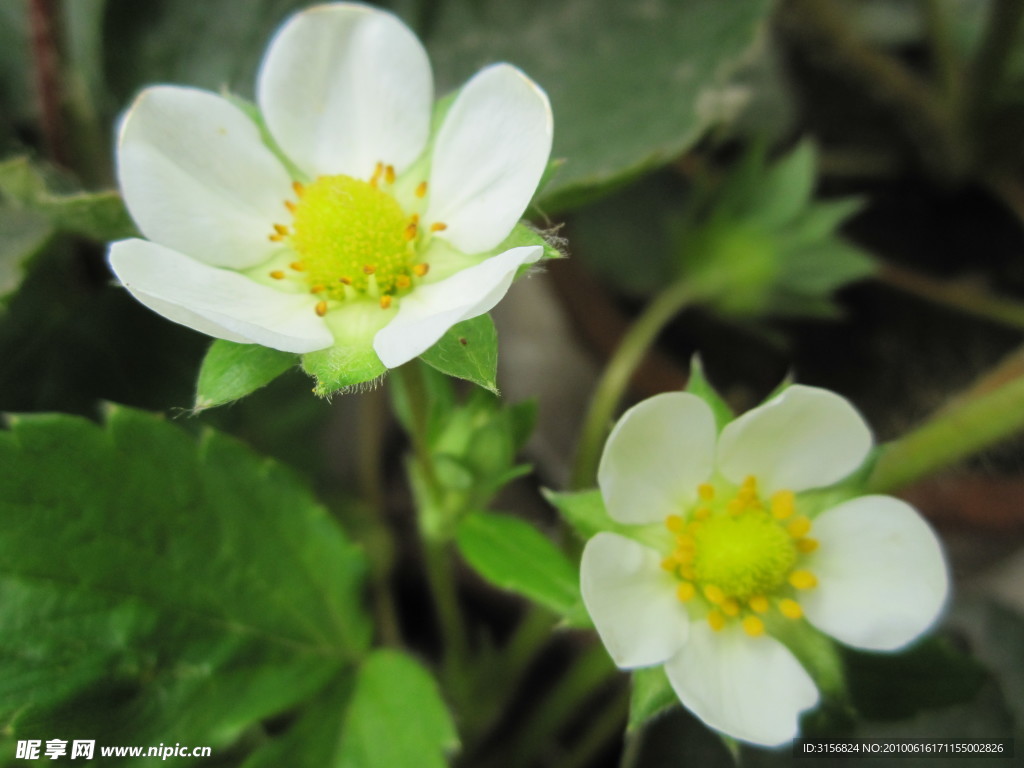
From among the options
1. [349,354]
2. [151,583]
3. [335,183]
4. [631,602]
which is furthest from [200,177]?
[631,602]

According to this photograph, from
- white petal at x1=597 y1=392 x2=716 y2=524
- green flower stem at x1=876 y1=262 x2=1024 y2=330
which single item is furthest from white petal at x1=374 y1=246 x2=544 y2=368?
green flower stem at x1=876 y1=262 x2=1024 y2=330

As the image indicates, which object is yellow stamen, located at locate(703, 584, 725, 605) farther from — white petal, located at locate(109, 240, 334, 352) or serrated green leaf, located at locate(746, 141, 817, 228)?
serrated green leaf, located at locate(746, 141, 817, 228)

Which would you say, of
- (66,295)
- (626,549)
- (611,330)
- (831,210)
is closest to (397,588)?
(611,330)

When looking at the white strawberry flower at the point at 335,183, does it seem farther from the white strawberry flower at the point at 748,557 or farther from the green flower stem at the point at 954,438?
the green flower stem at the point at 954,438

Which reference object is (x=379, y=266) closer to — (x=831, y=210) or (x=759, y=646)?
(x=759, y=646)

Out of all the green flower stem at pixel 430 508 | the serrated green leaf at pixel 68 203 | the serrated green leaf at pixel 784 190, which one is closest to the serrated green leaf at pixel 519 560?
the green flower stem at pixel 430 508
